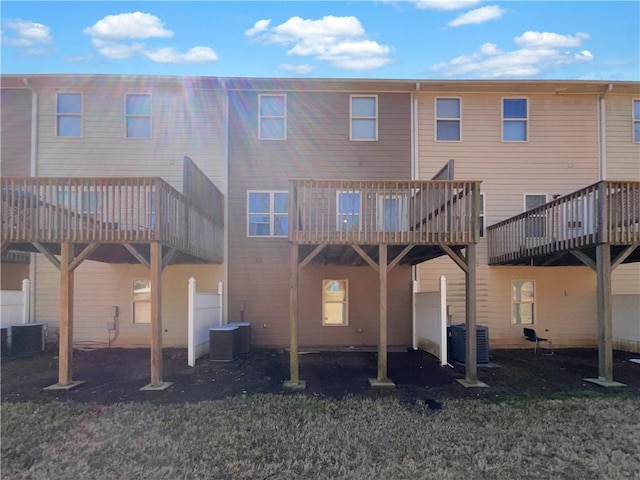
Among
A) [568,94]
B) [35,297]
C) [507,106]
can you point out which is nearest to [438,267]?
[507,106]

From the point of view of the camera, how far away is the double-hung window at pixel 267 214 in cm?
1096

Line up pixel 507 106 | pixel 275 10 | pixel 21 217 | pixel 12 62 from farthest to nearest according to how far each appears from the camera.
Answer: pixel 507 106
pixel 12 62
pixel 275 10
pixel 21 217

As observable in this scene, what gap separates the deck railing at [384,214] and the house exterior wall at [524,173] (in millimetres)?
3778

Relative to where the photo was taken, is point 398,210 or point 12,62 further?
point 12,62

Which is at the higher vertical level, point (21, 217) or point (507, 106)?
point (507, 106)

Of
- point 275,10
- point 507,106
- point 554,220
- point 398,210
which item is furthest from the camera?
point 507,106

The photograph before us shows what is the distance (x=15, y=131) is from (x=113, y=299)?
5339mm

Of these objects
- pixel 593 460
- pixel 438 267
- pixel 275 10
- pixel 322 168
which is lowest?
pixel 593 460

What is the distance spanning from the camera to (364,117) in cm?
1119

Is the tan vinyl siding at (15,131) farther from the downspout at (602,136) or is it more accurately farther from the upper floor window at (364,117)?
the downspout at (602,136)

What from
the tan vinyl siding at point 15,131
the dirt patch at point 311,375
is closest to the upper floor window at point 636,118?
the dirt patch at point 311,375

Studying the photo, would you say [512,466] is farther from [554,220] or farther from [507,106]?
[507,106]

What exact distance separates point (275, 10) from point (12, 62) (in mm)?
7180

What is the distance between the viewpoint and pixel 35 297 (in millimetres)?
10750
